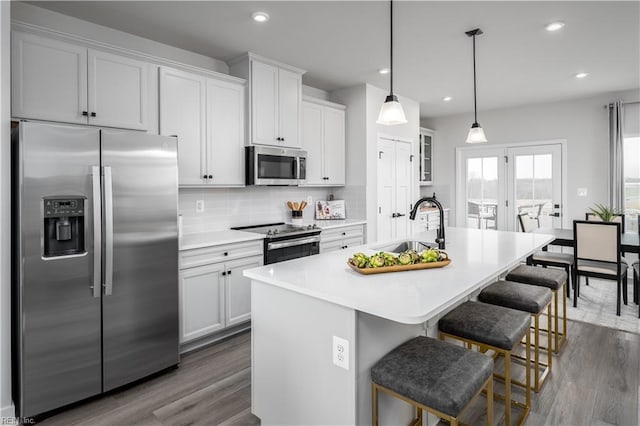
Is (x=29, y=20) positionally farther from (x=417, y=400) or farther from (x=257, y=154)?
(x=417, y=400)

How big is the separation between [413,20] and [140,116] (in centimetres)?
231

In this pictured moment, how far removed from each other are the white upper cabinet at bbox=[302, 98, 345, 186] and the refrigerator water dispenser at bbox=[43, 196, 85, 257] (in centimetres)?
257

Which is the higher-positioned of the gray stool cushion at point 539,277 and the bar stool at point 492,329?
the gray stool cushion at point 539,277

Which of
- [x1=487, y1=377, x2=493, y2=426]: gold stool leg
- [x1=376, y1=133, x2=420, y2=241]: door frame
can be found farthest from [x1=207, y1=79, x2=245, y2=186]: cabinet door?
[x1=487, y1=377, x2=493, y2=426]: gold stool leg

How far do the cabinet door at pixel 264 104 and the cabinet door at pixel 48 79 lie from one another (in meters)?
1.49

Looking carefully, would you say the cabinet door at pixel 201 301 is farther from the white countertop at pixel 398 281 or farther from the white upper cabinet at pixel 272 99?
the white upper cabinet at pixel 272 99

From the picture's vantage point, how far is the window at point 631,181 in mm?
5199

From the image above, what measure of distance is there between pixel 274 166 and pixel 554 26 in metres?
2.78

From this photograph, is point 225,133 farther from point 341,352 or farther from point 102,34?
point 341,352

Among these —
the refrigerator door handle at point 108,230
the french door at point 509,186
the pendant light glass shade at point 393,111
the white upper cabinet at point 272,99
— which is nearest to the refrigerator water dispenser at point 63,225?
the refrigerator door handle at point 108,230

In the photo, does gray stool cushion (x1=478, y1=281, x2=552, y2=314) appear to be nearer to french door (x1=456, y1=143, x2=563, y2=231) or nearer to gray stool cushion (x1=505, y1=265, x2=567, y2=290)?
gray stool cushion (x1=505, y1=265, x2=567, y2=290)

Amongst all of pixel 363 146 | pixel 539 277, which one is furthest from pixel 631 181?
pixel 363 146

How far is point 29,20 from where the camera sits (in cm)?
270

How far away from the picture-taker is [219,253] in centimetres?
314
